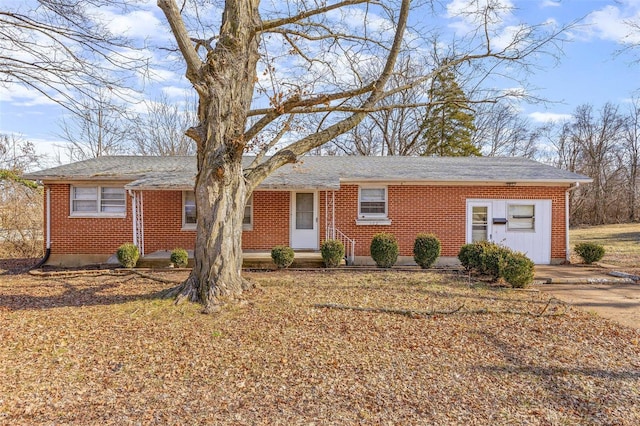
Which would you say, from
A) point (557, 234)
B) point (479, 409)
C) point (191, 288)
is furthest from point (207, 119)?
point (557, 234)

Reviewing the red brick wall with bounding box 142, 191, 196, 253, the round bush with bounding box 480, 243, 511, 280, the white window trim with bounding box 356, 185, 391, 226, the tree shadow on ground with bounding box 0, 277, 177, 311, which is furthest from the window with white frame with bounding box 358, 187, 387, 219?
the tree shadow on ground with bounding box 0, 277, 177, 311

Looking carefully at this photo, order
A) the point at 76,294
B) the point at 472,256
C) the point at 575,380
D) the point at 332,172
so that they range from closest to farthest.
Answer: the point at 575,380
the point at 76,294
the point at 472,256
the point at 332,172

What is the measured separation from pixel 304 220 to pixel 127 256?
5423 millimetres

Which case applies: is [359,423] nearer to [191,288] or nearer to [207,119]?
[191,288]

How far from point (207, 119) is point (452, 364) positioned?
5459 mm

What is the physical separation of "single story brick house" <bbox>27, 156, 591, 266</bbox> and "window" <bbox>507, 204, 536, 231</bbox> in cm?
3

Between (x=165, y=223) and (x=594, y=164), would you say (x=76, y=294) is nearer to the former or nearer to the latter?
(x=165, y=223)

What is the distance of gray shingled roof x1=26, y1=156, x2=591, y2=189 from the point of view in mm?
12023

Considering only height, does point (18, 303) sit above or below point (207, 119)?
below

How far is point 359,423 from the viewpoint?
10.8 feet

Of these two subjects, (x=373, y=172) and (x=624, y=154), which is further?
(x=624, y=154)

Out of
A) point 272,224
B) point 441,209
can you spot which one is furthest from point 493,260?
point 272,224

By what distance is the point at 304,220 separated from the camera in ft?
42.7

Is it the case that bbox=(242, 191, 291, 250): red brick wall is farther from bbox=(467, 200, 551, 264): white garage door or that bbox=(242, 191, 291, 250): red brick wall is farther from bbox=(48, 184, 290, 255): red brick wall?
bbox=(467, 200, 551, 264): white garage door
